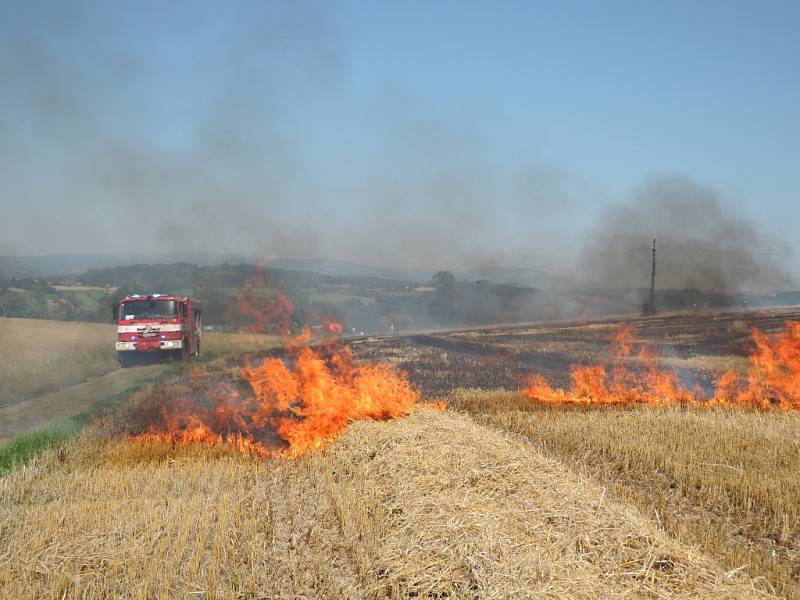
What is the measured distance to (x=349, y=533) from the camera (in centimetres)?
664

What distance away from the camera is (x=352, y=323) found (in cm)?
5328

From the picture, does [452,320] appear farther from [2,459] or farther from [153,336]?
[2,459]

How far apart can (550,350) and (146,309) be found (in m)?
17.8

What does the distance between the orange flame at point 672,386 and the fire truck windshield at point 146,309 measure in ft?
47.8

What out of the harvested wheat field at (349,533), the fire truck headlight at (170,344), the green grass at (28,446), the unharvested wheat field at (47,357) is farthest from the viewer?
the fire truck headlight at (170,344)

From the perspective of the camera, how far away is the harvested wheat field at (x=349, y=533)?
545 centimetres

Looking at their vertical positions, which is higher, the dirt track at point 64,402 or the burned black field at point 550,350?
the burned black field at point 550,350

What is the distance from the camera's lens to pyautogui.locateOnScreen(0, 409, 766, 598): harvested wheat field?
5.45m

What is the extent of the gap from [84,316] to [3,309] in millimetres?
4827

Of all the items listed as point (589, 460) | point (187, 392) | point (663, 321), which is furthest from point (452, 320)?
point (589, 460)

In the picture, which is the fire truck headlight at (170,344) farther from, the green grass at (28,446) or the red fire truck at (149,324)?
the green grass at (28,446)

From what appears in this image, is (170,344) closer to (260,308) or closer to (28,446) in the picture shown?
(28,446)

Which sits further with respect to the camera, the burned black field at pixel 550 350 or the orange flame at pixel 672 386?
the burned black field at pixel 550 350

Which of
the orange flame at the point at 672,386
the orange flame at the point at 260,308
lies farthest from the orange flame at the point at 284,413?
the orange flame at the point at 260,308
